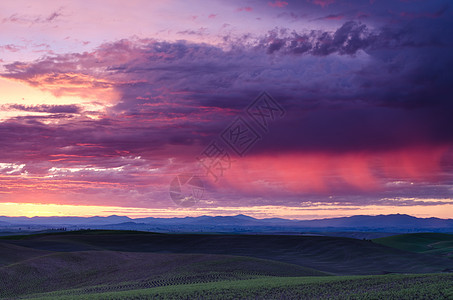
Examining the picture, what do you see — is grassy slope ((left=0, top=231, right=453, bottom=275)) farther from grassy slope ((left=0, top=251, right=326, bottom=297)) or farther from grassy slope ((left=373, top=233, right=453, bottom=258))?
grassy slope ((left=373, top=233, right=453, bottom=258))

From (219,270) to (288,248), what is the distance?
2197 inches

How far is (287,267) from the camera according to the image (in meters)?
56.2

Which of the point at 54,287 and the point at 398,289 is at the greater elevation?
the point at 398,289

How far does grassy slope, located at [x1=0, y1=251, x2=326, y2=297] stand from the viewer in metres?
46.5

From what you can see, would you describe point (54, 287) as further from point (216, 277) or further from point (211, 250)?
point (211, 250)

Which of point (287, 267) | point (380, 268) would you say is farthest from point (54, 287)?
point (380, 268)

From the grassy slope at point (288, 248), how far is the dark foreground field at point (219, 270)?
0.18 meters

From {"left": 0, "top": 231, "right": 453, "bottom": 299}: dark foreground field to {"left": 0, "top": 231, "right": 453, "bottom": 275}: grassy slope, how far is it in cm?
18

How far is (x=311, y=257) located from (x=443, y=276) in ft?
182

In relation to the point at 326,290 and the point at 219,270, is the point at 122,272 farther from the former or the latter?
the point at 326,290

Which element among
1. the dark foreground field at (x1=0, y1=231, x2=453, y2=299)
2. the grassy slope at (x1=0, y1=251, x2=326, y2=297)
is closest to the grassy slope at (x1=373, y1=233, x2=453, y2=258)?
the dark foreground field at (x1=0, y1=231, x2=453, y2=299)

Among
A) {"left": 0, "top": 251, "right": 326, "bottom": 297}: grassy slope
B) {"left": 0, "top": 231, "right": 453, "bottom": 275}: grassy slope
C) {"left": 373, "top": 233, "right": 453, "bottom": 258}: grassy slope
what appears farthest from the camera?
{"left": 373, "top": 233, "right": 453, "bottom": 258}: grassy slope

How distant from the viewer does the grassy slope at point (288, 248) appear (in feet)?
246

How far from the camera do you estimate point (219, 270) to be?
167 feet
